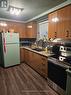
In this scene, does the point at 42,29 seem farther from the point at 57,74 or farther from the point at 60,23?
the point at 57,74

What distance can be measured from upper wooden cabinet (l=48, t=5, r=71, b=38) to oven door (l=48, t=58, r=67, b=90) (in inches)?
31.3

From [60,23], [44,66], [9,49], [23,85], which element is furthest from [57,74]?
[9,49]

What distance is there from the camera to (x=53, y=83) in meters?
2.40

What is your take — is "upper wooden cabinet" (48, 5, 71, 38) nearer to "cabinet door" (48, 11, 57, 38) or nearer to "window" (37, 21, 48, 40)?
"cabinet door" (48, 11, 57, 38)

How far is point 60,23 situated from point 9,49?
8.40ft

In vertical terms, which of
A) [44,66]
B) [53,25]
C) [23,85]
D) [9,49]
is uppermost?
[53,25]

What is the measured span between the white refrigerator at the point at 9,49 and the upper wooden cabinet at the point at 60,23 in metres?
1.94

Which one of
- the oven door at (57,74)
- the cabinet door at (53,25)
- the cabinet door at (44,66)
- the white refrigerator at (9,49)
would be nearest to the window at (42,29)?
the cabinet door at (53,25)

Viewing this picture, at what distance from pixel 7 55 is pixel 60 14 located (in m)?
2.80

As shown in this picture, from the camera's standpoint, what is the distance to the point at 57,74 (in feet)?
7.25

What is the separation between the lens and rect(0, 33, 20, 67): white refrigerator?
3879 mm

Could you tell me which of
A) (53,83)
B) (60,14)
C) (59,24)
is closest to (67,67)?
(53,83)

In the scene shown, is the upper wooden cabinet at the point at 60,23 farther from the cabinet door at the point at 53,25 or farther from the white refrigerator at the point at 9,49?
the white refrigerator at the point at 9,49

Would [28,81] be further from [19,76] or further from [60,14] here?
[60,14]
